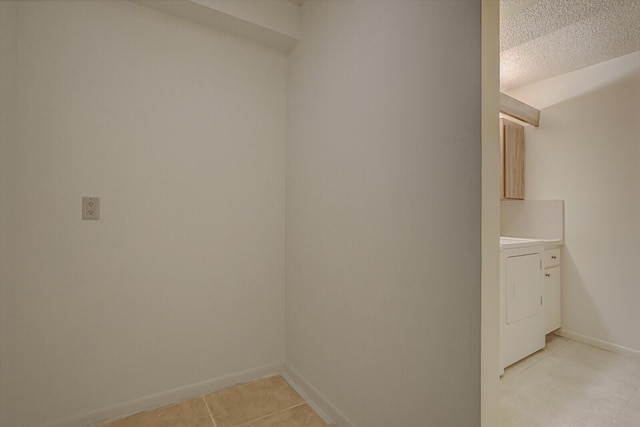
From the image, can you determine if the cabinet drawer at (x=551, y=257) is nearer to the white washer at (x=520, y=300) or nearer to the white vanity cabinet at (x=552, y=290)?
the white vanity cabinet at (x=552, y=290)

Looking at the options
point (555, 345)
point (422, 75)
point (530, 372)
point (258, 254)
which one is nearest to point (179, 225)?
point (258, 254)

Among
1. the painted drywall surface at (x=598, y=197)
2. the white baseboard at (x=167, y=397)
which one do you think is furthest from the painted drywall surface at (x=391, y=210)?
the painted drywall surface at (x=598, y=197)

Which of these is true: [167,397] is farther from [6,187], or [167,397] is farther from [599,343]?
[599,343]

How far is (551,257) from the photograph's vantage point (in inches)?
112

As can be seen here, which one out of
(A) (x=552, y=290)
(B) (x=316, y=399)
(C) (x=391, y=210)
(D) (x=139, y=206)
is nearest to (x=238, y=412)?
(B) (x=316, y=399)

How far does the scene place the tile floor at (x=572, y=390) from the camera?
5.75 feet

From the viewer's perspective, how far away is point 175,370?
74.0 inches

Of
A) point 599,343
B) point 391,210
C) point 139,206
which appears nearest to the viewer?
point 391,210

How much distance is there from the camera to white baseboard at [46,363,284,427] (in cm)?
164

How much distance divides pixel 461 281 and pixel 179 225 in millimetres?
1593

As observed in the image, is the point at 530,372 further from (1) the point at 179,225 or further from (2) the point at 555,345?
(1) the point at 179,225

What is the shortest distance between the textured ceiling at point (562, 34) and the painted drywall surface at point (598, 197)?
339mm

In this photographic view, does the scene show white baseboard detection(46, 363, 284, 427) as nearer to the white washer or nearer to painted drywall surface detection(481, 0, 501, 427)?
painted drywall surface detection(481, 0, 501, 427)

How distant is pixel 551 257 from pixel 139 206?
133 inches
